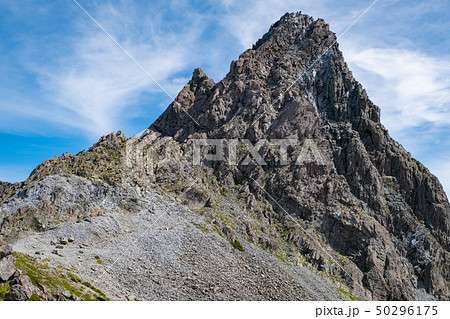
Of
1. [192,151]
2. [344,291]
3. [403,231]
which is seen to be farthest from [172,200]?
[403,231]

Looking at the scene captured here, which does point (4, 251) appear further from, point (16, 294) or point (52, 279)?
point (16, 294)

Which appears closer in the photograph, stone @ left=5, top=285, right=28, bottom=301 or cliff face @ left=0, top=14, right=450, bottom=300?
stone @ left=5, top=285, right=28, bottom=301

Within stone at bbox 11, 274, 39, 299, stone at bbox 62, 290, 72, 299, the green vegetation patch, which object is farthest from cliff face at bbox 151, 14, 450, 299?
stone at bbox 11, 274, 39, 299

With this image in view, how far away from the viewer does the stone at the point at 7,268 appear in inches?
1356

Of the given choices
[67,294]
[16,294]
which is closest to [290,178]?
[67,294]

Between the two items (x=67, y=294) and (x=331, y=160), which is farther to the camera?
(x=331, y=160)

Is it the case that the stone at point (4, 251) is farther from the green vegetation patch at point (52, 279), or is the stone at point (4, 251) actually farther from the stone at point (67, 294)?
the stone at point (67, 294)

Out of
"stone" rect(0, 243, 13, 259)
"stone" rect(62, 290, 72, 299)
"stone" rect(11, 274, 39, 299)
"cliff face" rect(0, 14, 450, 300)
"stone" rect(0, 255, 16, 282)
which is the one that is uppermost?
"cliff face" rect(0, 14, 450, 300)

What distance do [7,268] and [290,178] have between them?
81910mm

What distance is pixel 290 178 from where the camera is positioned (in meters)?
107

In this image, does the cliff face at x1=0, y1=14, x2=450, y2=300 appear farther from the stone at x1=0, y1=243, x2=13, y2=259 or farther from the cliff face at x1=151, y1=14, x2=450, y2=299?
the stone at x1=0, y1=243, x2=13, y2=259

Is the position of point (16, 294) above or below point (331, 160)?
below

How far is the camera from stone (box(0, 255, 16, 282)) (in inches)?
1356

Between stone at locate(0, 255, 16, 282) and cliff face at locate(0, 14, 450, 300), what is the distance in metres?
25.9
